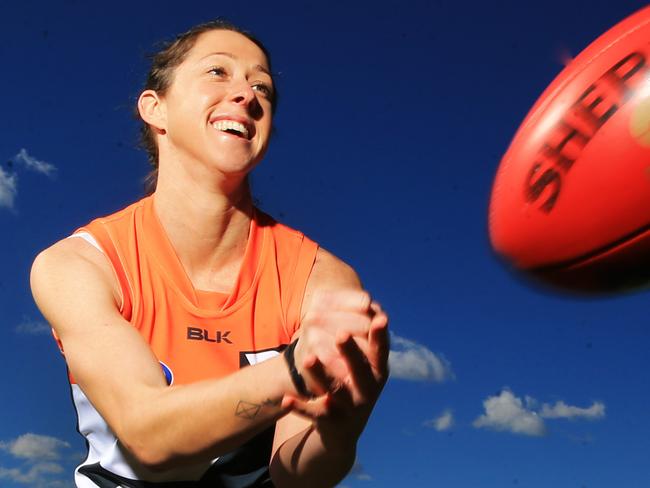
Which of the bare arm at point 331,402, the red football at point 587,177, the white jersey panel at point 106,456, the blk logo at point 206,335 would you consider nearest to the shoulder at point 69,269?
the blk logo at point 206,335

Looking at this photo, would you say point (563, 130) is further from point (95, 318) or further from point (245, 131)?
point (95, 318)

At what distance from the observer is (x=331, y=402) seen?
2.45 meters

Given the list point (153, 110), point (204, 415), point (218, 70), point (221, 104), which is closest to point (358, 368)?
point (204, 415)

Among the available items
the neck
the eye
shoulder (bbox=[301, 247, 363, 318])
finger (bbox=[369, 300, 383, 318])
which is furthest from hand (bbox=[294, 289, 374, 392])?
the eye

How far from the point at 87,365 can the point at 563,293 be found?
5.72ft

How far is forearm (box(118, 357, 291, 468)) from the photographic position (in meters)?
2.29

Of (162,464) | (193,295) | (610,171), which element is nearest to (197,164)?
(193,295)

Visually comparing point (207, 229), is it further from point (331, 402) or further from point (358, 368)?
point (358, 368)

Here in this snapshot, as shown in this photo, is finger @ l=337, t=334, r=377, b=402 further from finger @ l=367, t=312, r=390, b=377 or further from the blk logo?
the blk logo

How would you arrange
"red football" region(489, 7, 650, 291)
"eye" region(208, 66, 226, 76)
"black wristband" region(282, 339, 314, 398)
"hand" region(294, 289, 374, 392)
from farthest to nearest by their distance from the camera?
1. "eye" region(208, 66, 226, 76)
2. "red football" region(489, 7, 650, 291)
3. "black wristband" region(282, 339, 314, 398)
4. "hand" region(294, 289, 374, 392)

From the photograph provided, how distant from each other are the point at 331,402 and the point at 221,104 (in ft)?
4.79

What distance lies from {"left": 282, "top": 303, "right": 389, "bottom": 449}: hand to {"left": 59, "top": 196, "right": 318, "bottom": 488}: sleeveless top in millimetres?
689

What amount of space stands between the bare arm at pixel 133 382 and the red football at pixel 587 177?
1.19 metres

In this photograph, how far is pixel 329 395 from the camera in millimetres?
2375
